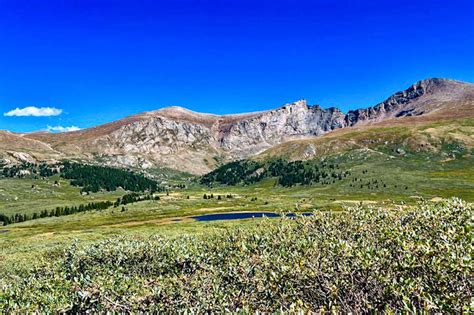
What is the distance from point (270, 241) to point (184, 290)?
15.2m

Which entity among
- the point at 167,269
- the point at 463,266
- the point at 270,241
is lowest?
the point at 167,269

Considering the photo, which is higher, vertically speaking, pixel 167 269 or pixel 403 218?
pixel 403 218

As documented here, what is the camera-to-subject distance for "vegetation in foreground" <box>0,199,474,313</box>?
1792 centimetres

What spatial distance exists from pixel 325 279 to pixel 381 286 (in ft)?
10.4

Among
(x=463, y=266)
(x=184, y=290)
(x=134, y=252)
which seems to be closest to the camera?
(x=463, y=266)

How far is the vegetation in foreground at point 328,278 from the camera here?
17922mm

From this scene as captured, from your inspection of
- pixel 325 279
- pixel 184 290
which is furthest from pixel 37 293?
pixel 325 279

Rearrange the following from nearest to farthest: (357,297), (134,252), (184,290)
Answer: (357,297) → (184,290) → (134,252)

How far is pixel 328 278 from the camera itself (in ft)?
75.9

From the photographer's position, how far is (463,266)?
16656 millimetres

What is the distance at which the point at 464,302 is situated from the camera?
15.4 m

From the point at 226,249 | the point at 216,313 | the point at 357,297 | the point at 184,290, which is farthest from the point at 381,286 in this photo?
the point at 226,249

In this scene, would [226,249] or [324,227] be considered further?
[226,249]

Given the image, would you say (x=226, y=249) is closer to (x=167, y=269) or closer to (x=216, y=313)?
(x=167, y=269)
